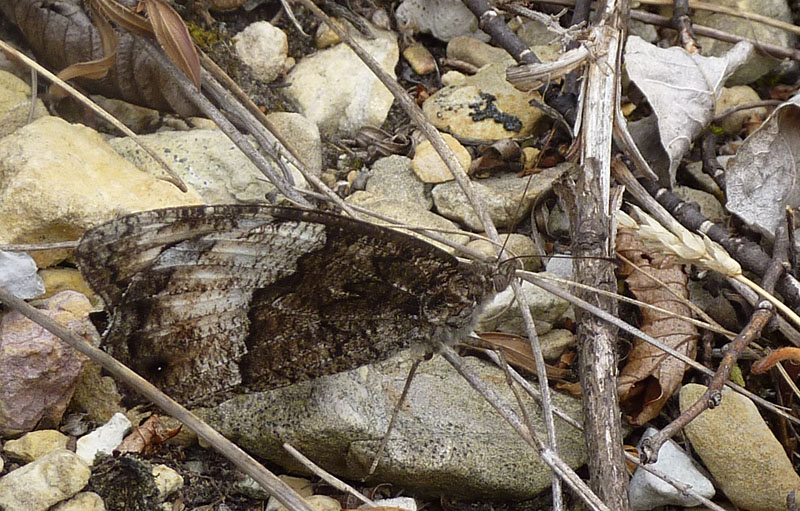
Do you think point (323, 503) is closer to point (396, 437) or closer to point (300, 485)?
point (300, 485)

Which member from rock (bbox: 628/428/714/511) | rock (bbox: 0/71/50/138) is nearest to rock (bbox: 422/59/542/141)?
rock (bbox: 628/428/714/511)

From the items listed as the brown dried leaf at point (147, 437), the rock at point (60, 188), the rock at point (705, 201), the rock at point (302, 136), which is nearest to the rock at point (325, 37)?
the rock at point (302, 136)

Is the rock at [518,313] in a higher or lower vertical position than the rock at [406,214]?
lower

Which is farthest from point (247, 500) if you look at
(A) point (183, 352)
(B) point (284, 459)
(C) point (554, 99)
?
(C) point (554, 99)

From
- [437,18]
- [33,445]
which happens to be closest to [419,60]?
[437,18]

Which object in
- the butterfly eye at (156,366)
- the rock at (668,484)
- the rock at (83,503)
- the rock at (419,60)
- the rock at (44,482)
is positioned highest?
the rock at (419,60)

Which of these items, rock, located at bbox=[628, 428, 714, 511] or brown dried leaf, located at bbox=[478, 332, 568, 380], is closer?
rock, located at bbox=[628, 428, 714, 511]

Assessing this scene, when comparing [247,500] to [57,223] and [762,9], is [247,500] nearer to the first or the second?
[57,223]

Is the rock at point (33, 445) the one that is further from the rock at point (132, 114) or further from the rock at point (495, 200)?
the rock at point (495, 200)

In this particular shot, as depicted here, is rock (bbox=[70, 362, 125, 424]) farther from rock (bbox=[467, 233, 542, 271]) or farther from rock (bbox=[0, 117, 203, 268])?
rock (bbox=[467, 233, 542, 271])
